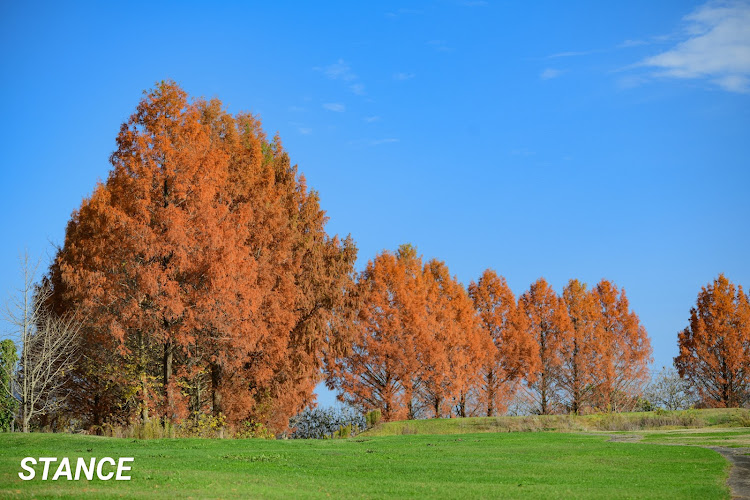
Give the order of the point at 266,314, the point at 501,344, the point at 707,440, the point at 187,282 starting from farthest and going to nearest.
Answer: the point at 501,344
the point at 266,314
the point at 187,282
the point at 707,440

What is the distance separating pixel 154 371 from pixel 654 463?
20008mm

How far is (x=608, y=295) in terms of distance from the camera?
178ft

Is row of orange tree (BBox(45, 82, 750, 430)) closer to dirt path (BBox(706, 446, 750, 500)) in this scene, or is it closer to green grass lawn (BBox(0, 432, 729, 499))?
green grass lawn (BBox(0, 432, 729, 499))

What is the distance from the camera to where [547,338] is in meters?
51.8

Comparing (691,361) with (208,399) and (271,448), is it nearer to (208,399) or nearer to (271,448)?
(208,399)

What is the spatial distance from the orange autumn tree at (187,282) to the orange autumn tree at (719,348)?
30775 millimetres

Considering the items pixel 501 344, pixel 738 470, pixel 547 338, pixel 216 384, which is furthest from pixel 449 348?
pixel 738 470

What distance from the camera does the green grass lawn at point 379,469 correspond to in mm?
11562

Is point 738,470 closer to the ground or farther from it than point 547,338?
closer to the ground

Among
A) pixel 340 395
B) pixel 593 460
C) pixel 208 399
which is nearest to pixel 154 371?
pixel 208 399

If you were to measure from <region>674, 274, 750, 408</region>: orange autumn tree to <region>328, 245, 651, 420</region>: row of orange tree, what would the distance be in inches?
124

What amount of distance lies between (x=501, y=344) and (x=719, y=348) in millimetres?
15455

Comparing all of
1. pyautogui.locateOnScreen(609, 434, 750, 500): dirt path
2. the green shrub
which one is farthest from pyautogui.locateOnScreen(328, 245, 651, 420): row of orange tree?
pyautogui.locateOnScreen(609, 434, 750, 500): dirt path

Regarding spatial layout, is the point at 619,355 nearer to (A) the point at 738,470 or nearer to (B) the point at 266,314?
(B) the point at 266,314
